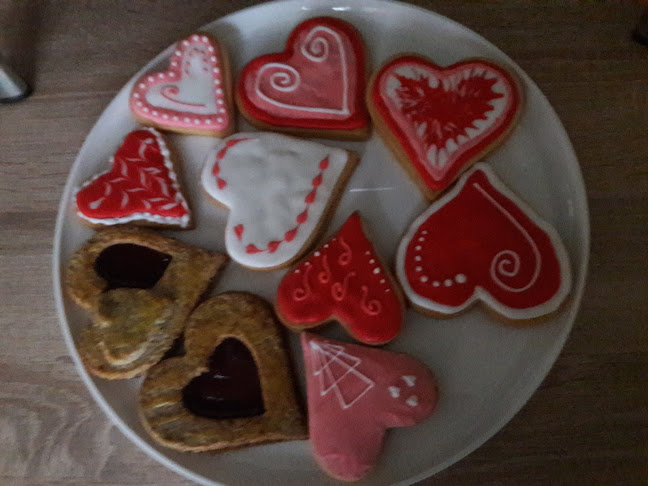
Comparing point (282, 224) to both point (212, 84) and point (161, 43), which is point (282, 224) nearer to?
point (212, 84)

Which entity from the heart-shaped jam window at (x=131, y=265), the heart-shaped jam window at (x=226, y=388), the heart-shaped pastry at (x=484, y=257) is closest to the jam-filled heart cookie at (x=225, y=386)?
the heart-shaped jam window at (x=226, y=388)

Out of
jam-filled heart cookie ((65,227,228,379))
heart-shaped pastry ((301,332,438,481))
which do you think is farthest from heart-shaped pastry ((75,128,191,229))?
heart-shaped pastry ((301,332,438,481))

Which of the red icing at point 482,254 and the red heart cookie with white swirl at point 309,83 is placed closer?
the red icing at point 482,254

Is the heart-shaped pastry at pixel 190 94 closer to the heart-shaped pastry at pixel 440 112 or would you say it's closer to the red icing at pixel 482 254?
the heart-shaped pastry at pixel 440 112

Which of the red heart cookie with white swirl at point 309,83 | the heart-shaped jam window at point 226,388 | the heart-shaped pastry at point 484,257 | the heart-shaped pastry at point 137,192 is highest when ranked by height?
the red heart cookie with white swirl at point 309,83

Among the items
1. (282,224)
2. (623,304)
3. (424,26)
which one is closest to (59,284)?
(282,224)

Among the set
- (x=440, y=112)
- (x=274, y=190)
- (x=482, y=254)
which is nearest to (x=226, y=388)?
(x=274, y=190)

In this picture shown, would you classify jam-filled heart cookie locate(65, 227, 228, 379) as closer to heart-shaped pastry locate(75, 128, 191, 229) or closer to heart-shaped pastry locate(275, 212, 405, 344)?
heart-shaped pastry locate(75, 128, 191, 229)

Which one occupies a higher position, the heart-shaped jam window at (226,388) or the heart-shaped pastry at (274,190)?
the heart-shaped pastry at (274,190)
